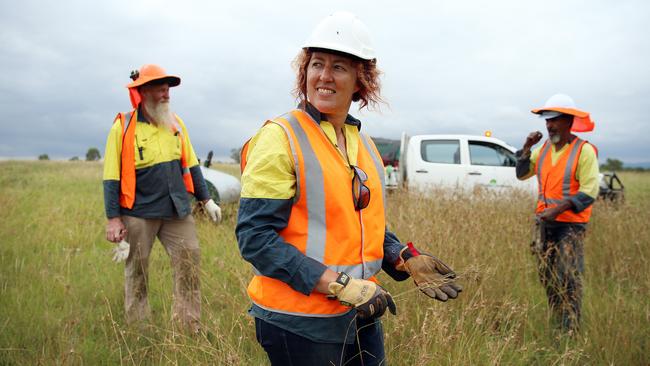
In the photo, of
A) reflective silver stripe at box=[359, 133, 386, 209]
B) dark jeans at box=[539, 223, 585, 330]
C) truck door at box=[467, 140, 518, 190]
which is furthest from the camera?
truck door at box=[467, 140, 518, 190]

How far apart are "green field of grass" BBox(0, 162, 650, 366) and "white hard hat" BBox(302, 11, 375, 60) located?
91cm

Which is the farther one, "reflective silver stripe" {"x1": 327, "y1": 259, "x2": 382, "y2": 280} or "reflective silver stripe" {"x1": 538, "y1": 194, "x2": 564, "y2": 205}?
"reflective silver stripe" {"x1": 538, "y1": 194, "x2": 564, "y2": 205}

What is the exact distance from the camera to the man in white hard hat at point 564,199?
11.6 ft

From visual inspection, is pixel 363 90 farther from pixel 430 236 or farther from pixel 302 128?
pixel 430 236

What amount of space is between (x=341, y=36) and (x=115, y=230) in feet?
8.23

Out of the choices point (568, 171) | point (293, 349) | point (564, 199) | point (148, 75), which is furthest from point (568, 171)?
point (148, 75)

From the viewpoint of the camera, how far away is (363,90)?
1787 millimetres

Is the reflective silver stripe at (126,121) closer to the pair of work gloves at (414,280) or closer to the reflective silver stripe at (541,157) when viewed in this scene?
the pair of work gloves at (414,280)

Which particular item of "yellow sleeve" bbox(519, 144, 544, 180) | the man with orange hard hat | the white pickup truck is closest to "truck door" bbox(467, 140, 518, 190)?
the white pickup truck

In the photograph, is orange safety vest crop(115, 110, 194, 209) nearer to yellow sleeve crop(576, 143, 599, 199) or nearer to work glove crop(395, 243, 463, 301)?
work glove crop(395, 243, 463, 301)

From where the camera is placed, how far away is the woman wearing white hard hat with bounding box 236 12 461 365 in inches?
54.9

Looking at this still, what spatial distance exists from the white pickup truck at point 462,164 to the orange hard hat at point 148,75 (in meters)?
6.06

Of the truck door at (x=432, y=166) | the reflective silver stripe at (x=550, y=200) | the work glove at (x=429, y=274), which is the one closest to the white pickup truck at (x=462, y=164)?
the truck door at (x=432, y=166)

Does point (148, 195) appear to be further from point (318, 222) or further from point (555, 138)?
point (555, 138)
